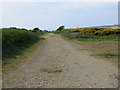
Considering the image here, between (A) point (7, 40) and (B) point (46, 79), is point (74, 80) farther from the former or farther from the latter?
(A) point (7, 40)

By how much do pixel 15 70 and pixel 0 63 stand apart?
152 centimetres

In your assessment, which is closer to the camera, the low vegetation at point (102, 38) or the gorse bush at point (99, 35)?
the low vegetation at point (102, 38)

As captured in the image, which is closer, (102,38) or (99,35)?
(102,38)

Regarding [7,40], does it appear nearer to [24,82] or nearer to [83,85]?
[24,82]

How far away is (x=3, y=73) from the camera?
7211 mm

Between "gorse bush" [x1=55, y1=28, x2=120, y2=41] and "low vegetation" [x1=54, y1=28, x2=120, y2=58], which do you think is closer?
"low vegetation" [x1=54, y1=28, x2=120, y2=58]

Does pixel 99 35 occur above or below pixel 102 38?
below

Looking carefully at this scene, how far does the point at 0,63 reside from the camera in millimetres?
8875

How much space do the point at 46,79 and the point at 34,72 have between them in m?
1.21

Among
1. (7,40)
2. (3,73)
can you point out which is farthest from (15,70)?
(7,40)

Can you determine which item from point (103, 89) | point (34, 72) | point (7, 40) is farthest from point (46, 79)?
point (7, 40)

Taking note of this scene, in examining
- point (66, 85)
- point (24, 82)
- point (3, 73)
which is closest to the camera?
point (66, 85)

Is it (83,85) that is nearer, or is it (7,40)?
(83,85)

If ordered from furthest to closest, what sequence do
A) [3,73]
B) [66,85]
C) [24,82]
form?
[3,73] → [24,82] → [66,85]
